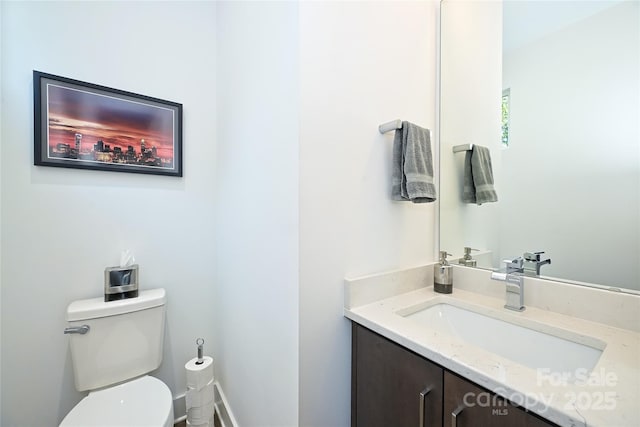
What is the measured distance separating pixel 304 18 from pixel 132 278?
138cm

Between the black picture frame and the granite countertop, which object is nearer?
the granite countertop

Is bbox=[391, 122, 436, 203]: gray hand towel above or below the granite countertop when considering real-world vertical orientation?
above

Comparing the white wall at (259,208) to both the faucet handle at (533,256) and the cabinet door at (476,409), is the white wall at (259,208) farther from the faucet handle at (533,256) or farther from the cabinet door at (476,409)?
the faucet handle at (533,256)

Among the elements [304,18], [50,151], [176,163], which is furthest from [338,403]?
[50,151]

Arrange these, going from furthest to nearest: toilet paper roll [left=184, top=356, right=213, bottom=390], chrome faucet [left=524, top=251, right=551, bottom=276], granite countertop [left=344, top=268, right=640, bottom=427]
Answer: toilet paper roll [left=184, top=356, right=213, bottom=390]
chrome faucet [left=524, top=251, right=551, bottom=276]
granite countertop [left=344, top=268, right=640, bottom=427]

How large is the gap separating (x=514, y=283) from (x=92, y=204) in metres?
1.89

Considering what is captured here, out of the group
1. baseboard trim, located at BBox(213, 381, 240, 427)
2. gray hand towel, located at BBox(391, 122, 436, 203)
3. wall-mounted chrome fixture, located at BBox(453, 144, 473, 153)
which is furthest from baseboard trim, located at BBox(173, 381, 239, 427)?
wall-mounted chrome fixture, located at BBox(453, 144, 473, 153)

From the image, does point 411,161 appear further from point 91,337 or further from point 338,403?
point 91,337

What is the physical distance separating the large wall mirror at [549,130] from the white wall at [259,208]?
0.82 metres

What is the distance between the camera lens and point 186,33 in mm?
1498

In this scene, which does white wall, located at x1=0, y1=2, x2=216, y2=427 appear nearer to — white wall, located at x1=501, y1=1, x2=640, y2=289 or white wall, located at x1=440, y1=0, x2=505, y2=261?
white wall, located at x1=440, y1=0, x2=505, y2=261

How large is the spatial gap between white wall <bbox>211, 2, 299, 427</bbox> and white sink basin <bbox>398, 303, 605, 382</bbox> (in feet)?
1.65

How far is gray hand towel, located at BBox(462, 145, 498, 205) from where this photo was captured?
112 cm

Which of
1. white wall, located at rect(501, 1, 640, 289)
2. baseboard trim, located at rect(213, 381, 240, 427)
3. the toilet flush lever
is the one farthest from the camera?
baseboard trim, located at rect(213, 381, 240, 427)
